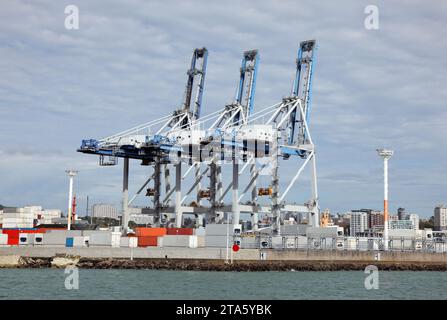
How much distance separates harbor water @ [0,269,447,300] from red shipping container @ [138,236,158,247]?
15.7 meters

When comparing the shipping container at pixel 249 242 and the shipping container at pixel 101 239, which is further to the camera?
the shipping container at pixel 101 239

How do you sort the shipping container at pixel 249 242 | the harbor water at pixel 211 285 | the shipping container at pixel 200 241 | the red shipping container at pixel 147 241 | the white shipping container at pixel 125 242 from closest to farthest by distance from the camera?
the harbor water at pixel 211 285 < the shipping container at pixel 249 242 < the shipping container at pixel 200 241 < the red shipping container at pixel 147 241 < the white shipping container at pixel 125 242

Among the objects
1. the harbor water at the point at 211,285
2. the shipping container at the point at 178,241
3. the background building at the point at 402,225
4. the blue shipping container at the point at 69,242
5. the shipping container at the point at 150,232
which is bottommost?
the harbor water at the point at 211,285

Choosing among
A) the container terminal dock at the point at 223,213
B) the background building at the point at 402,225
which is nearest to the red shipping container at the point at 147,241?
the container terminal dock at the point at 223,213

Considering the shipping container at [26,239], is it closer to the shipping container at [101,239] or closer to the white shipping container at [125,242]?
the shipping container at [101,239]

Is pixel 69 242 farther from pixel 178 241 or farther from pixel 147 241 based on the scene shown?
pixel 178 241

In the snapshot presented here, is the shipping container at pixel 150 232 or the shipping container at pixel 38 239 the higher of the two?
the shipping container at pixel 150 232

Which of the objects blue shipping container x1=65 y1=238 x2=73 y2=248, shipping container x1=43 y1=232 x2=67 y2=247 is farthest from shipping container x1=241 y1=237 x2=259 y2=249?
shipping container x1=43 y1=232 x2=67 y2=247

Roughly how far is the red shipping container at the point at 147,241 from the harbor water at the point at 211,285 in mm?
15669

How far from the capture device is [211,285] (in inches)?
1898

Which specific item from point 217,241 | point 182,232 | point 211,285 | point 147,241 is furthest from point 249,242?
point 211,285

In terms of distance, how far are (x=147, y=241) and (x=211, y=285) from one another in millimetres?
32218

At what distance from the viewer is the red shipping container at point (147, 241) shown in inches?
3105

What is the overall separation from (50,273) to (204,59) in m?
49.7
